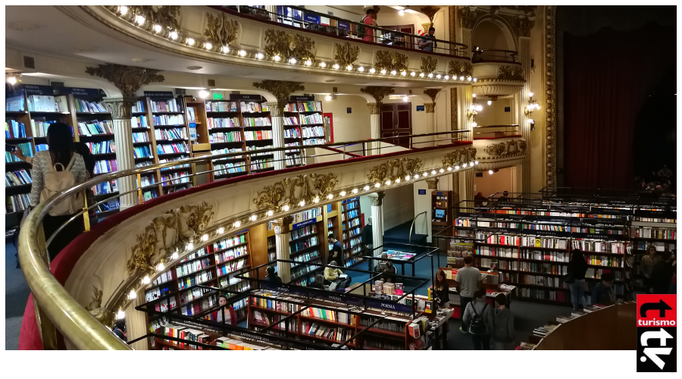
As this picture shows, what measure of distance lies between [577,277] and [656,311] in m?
5.81

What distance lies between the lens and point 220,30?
6965mm

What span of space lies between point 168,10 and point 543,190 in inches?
540

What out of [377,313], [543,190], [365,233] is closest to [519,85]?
[543,190]

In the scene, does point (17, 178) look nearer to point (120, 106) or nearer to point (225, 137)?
point (120, 106)

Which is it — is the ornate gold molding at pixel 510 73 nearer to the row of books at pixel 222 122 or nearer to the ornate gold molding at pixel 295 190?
the ornate gold molding at pixel 295 190

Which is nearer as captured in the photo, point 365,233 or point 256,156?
point 256,156

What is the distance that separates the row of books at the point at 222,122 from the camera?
10691 millimetres

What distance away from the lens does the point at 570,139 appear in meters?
16.7

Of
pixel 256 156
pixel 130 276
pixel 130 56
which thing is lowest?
pixel 130 276

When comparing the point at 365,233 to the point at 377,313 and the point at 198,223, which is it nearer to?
the point at 377,313

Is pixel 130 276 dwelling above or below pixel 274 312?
above

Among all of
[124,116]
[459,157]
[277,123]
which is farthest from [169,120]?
[459,157]

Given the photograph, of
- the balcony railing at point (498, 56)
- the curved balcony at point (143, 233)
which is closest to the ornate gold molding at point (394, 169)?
the curved balcony at point (143, 233)

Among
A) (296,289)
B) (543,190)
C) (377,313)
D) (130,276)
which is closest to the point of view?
(130,276)
